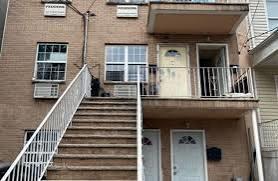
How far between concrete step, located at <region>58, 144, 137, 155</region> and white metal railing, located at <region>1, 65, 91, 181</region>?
233 mm

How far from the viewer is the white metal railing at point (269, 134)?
938 cm

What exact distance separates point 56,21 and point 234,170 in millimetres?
7756

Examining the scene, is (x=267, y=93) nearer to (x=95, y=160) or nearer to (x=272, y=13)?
(x=272, y=13)

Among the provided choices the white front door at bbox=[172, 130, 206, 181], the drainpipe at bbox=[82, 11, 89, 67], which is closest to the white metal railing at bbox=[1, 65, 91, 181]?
the drainpipe at bbox=[82, 11, 89, 67]

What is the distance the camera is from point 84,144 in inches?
246

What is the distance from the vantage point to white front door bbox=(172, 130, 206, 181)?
9281 millimetres

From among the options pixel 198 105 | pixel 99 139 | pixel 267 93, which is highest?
pixel 267 93

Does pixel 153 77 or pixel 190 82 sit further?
pixel 153 77

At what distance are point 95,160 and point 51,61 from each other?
212 inches

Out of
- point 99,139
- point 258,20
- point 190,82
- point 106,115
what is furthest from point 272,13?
point 99,139

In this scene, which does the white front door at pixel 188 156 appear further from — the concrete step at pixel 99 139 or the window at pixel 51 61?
the window at pixel 51 61

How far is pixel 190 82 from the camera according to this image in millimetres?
9805

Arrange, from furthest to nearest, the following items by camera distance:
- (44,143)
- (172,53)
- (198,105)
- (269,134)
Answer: (172,53) < (269,134) < (198,105) < (44,143)

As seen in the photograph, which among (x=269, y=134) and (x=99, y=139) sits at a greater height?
(x=269, y=134)
